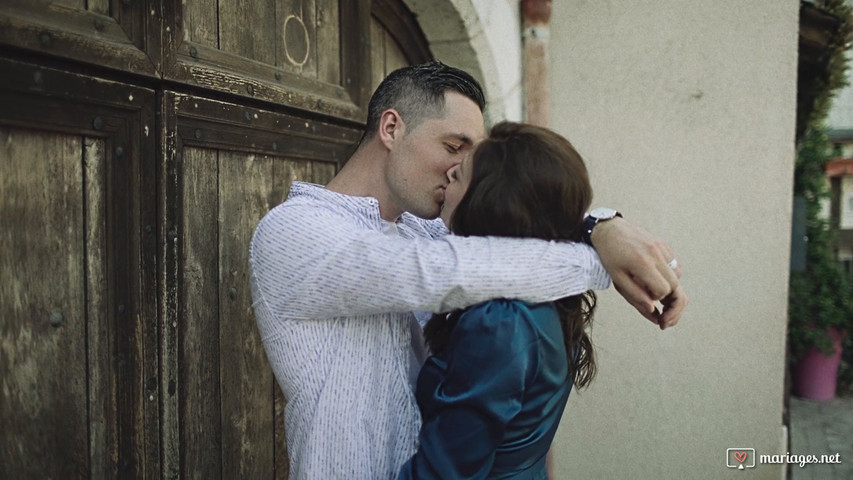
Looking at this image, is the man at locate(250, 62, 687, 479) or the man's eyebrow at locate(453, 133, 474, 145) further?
the man's eyebrow at locate(453, 133, 474, 145)

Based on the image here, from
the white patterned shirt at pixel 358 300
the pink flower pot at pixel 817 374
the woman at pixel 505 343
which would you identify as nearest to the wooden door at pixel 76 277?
the white patterned shirt at pixel 358 300

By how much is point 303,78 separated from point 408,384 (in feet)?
3.84

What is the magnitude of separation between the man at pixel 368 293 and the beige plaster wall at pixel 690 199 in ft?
7.67

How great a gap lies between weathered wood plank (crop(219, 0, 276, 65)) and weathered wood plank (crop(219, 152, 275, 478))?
30 cm

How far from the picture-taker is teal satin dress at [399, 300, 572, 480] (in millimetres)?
1114

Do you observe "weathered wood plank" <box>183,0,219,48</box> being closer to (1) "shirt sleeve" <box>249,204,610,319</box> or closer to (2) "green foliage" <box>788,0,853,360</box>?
(1) "shirt sleeve" <box>249,204,610,319</box>

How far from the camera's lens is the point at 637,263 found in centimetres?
120

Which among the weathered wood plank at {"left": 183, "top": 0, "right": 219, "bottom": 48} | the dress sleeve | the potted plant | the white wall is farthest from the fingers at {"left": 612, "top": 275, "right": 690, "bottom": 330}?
the white wall

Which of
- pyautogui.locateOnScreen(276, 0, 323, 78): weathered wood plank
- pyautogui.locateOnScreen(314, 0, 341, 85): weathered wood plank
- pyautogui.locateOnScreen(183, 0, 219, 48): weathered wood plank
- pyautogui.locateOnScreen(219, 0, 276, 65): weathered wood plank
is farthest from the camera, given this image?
pyautogui.locateOnScreen(314, 0, 341, 85): weathered wood plank

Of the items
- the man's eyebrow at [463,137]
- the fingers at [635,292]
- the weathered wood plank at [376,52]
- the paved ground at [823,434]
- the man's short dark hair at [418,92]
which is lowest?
the paved ground at [823,434]

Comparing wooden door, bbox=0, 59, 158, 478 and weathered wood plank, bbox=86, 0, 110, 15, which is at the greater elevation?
weathered wood plank, bbox=86, 0, 110, 15

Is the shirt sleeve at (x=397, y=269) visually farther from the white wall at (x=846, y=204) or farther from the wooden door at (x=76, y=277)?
the white wall at (x=846, y=204)

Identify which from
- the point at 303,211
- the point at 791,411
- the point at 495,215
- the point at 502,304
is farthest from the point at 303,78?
the point at 791,411

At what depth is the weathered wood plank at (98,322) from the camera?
140 cm
